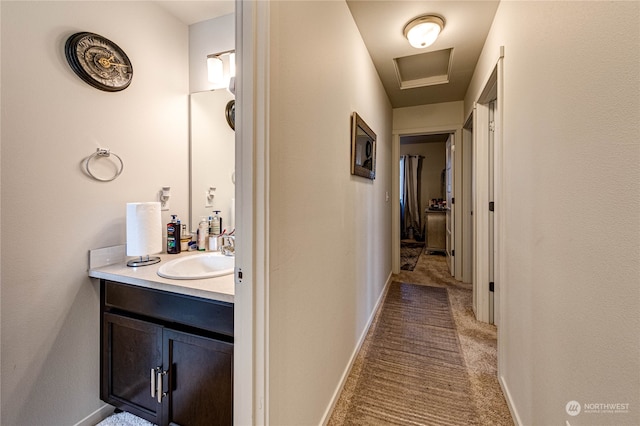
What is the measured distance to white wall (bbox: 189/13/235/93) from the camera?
5.98 ft

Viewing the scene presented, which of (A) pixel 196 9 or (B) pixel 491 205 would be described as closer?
(A) pixel 196 9

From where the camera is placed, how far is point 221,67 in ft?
5.91

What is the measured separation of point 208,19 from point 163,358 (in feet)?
7.02

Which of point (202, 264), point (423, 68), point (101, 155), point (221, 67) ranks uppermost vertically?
point (423, 68)

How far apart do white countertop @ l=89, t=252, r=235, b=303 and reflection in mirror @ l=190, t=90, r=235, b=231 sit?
24.4 inches

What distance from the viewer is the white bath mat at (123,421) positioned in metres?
1.37

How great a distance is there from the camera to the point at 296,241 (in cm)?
104

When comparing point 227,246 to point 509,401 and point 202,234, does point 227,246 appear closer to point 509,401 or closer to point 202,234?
point 202,234

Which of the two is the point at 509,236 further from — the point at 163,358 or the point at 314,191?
the point at 163,358

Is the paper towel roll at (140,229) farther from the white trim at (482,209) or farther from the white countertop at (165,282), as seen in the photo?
the white trim at (482,209)

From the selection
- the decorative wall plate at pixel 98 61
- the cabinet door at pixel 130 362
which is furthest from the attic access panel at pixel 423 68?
the cabinet door at pixel 130 362

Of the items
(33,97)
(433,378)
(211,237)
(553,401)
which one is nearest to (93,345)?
(211,237)

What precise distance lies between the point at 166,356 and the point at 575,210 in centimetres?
164
